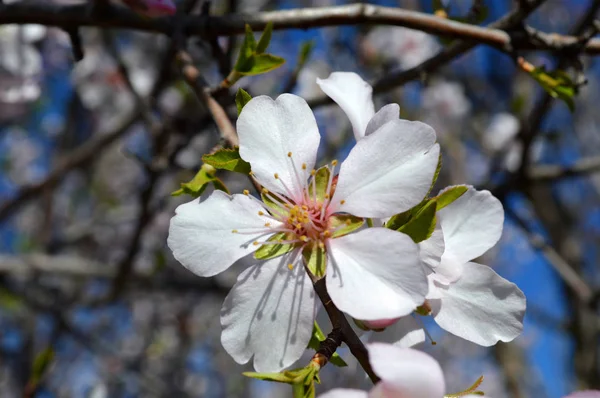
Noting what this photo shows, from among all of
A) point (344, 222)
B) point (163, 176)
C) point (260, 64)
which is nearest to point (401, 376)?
point (344, 222)

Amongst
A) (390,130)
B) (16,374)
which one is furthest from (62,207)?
(390,130)

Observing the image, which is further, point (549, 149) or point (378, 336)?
point (549, 149)

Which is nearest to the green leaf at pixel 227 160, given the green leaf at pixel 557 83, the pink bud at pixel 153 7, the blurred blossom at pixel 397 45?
the pink bud at pixel 153 7

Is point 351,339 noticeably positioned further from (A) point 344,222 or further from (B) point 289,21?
(B) point 289,21

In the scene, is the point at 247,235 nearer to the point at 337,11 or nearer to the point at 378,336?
the point at 378,336

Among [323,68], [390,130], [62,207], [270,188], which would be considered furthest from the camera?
[62,207]

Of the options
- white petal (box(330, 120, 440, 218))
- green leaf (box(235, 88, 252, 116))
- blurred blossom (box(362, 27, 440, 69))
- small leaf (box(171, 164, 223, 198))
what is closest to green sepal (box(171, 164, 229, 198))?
small leaf (box(171, 164, 223, 198))

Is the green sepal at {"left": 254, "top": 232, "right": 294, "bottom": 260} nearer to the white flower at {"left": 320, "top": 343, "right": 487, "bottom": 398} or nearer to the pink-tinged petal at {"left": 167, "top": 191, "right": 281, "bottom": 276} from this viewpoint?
the pink-tinged petal at {"left": 167, "top": 191, "right": 281, "bottom": 276}
